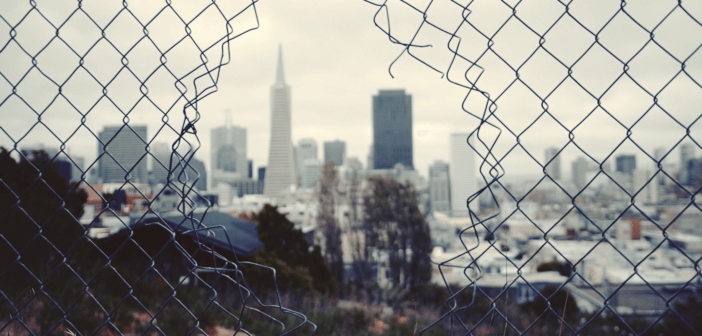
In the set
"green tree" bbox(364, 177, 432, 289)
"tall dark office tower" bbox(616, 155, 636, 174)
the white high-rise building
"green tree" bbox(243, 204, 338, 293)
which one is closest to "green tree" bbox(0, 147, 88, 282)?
the white high-rise building

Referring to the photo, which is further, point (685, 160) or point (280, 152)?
point (280, 152)

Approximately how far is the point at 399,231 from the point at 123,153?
14.5m

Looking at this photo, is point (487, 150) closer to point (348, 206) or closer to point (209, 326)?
point (209, 326)

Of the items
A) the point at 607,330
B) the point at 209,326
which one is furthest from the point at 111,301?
the point at 607,330

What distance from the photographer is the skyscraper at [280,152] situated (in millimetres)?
88250

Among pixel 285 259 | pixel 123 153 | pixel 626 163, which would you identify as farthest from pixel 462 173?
pixel 285 259

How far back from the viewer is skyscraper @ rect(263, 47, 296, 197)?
8825cm

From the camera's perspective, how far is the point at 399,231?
599 inches

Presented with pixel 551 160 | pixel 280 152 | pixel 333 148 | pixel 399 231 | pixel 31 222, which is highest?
pixel 280 152

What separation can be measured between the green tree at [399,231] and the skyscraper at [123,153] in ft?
44.4

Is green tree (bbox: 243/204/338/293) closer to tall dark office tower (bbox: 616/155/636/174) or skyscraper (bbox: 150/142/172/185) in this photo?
skyscraper (bbox: 150/142/172/185)

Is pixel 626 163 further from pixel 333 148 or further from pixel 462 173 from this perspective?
pixel 333 148

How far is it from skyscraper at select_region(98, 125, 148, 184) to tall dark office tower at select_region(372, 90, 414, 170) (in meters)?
39.9

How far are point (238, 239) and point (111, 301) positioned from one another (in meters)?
5.94
